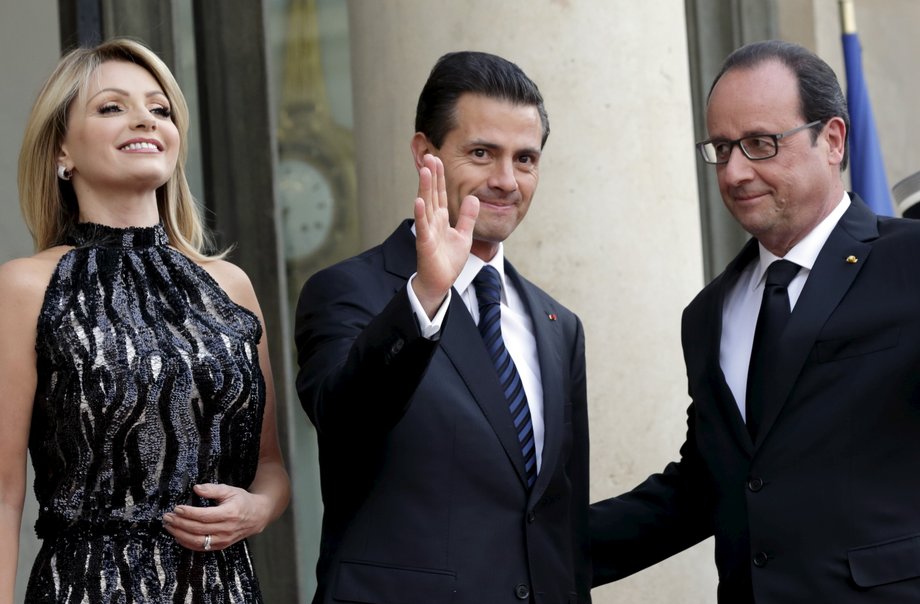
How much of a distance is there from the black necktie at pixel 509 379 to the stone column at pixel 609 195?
1.22 m

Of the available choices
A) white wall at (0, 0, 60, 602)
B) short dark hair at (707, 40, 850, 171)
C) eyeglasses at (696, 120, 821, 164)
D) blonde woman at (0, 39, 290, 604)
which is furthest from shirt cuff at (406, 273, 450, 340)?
white wall at (0, 0, 60, 602)

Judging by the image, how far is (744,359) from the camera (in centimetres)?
354

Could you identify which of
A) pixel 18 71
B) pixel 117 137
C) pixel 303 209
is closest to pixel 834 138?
pixel 117 137

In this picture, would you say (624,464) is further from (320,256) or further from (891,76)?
(891,76)

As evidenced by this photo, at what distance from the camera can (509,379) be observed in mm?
3363

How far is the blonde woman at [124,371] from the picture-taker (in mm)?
3143

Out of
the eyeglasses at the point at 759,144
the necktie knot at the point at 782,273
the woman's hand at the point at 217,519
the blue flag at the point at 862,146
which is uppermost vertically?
the blue flag at the point at 862,146

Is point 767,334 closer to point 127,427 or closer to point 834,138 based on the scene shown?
point 834,138

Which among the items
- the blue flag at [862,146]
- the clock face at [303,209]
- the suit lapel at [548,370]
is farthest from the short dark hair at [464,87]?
the blue flag at [862,146]

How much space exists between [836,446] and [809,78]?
91 cm

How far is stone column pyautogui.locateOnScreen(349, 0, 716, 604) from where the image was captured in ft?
15.3

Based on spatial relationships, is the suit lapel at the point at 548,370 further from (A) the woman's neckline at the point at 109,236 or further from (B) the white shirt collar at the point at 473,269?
(A) the woman's neckline at the point at 109,236

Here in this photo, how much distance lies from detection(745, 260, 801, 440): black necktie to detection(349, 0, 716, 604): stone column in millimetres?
1219

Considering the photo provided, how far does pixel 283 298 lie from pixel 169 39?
1.18 meters
